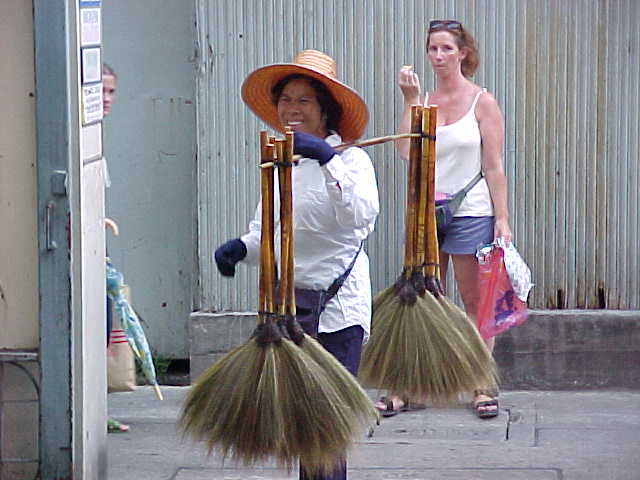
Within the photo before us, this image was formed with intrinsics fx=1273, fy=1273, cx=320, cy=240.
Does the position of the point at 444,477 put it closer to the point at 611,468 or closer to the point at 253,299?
the point at 611,468

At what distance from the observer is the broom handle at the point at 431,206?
4.23 m

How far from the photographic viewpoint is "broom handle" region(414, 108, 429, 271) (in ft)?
13.8

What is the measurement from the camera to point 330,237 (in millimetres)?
4238

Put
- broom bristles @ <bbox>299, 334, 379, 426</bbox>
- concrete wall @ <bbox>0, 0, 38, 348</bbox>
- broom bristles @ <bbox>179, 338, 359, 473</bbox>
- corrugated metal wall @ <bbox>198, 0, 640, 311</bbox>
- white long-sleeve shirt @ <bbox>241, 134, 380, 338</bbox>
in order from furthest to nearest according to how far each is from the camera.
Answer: corrugated metal wall @ <bbox>198, 0, 640, 311</bbox>, concrete wall @ <bbox>0, 0, 38, 348</bbox>, white long-sleeve shirt @ <bbox>241, 134, 380, 338</bbox>, broom bristles @ <bbox>299, 334, 379, 426</bbox>, broom bristles @ <bbox>179, 338, 359, 473</bbox>

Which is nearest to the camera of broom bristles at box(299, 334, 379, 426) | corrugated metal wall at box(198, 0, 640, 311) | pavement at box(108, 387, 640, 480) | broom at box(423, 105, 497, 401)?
broom bristles at box(299, 334, 379, 426)

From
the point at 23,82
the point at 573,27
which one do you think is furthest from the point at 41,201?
the point at 573,27

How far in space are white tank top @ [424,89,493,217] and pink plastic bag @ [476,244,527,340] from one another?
0.71 feet

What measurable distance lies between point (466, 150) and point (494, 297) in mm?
707

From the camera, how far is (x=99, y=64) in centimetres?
479

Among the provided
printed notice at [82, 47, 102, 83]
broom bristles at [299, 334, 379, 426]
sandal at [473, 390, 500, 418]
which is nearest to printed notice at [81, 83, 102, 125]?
printed notice at [82, 47, 102, 83]

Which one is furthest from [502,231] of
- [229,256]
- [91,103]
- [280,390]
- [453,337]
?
[280,390]

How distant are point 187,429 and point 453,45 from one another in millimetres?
2798

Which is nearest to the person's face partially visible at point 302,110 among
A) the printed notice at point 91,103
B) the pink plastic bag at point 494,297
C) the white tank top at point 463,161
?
the printed notice at point 91,103

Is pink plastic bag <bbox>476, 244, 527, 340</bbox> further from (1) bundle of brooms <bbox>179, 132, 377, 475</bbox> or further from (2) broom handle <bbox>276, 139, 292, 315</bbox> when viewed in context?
(2) broom handle <bbox>276, 139, 292, 315</bbox>
